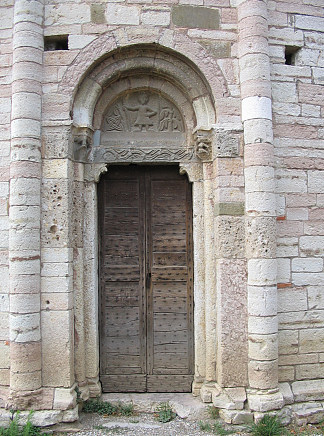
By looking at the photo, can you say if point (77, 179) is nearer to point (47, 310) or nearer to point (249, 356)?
point (47, 310)

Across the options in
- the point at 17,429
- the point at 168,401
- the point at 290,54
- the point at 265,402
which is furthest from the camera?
the point at 290,54

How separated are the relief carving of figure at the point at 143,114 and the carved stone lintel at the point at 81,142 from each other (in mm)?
606

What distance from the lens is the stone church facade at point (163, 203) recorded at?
3.99 m

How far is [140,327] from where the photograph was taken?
4590 mm

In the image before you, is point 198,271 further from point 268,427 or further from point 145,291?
point 268,427

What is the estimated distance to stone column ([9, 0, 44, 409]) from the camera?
388 centimetres

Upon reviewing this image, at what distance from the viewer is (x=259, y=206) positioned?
404 centimetres

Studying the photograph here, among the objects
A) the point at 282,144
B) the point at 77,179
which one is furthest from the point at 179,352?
the point at 282,144

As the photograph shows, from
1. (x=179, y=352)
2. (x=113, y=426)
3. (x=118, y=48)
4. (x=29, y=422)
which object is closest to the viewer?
(x=29, y=422)

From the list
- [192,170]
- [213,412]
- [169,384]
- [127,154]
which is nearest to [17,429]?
[169,384]

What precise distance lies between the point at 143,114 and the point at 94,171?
0.91 meters

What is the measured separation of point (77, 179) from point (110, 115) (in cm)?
91

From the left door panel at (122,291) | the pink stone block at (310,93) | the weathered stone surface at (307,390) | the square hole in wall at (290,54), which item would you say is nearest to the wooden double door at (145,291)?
the left door panel at (122,291)

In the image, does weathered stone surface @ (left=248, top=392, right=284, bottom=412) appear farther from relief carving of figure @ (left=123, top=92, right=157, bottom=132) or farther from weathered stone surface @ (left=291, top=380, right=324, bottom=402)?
relief carving of figure @ (left=123, top=92, right=157, bottom=132)
